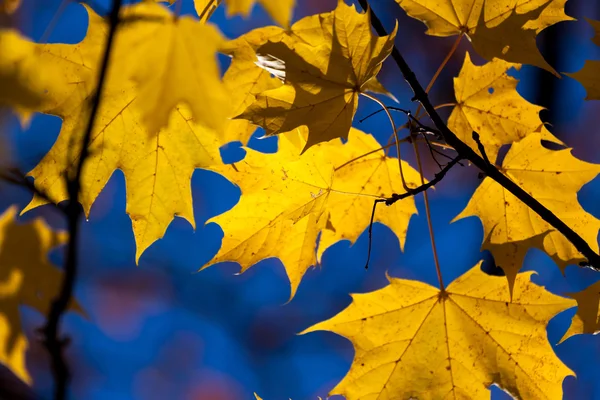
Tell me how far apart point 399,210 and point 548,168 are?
16.2 inches

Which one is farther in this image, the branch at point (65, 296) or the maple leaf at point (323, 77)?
the maple leaf at point (323, 77)

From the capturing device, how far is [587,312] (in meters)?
1.29

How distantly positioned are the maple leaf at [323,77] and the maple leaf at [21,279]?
63 centimetres

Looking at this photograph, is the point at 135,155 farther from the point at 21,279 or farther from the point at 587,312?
the point at 587,312

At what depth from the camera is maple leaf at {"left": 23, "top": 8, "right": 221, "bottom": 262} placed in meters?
1.33

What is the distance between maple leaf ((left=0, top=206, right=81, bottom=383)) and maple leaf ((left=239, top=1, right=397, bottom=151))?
2.05 ft

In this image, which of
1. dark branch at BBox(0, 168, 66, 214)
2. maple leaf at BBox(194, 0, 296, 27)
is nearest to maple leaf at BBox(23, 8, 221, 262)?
maple leaf at BBox(194, 0, 296, 27)

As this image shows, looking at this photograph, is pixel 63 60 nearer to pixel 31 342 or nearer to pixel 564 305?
pixel 564 305

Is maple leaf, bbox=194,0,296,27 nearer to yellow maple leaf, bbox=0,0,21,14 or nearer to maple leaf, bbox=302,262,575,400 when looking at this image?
yellow maple leaf, bbox=0,0,21,14

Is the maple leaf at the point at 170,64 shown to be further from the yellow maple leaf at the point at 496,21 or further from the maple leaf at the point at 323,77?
the yellow maple leaf at the point at 496,21

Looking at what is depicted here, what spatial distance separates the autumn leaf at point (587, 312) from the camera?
1.27 m

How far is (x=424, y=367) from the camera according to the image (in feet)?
4.87

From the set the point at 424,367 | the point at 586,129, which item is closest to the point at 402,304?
the point at 424,367

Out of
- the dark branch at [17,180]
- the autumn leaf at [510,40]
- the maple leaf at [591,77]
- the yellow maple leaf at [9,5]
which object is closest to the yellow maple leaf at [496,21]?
the autumn leaf at [510,40]
